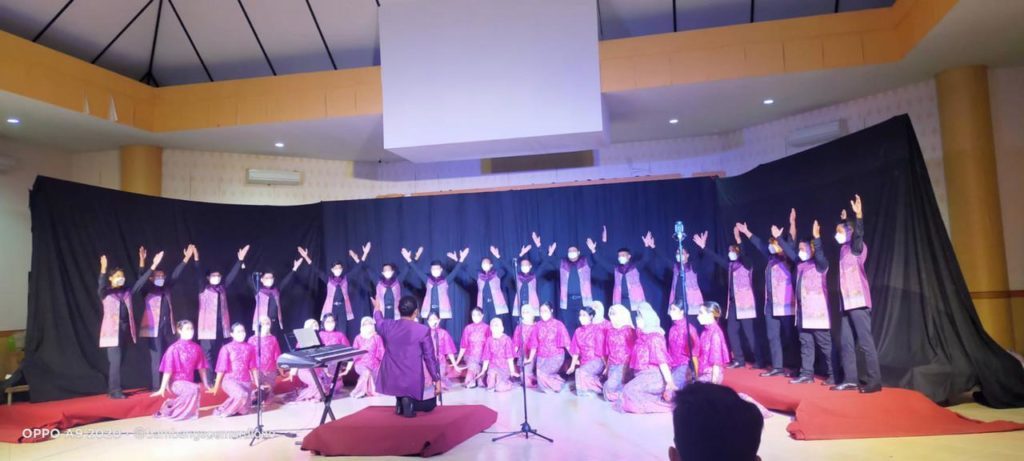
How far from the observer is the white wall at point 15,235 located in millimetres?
7750

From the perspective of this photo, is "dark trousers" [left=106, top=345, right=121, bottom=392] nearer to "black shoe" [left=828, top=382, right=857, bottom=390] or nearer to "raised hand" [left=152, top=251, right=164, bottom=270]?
"raised hand" [left=152, top=251, right=164, bottom=270]

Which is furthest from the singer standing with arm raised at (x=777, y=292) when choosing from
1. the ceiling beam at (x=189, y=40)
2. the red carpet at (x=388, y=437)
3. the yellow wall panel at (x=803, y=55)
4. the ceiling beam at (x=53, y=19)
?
the ceiling beam at (x=53, y=19)

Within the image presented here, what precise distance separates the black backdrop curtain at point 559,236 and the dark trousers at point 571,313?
335 millimetres

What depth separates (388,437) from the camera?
Answer: 4.66 m

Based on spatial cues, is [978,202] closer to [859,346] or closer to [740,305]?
[859,346]

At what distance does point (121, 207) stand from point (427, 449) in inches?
221

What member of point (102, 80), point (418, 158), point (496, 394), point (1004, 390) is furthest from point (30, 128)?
point (1004, 390)

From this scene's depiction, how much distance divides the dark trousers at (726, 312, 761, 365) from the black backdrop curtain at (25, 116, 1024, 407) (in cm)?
79

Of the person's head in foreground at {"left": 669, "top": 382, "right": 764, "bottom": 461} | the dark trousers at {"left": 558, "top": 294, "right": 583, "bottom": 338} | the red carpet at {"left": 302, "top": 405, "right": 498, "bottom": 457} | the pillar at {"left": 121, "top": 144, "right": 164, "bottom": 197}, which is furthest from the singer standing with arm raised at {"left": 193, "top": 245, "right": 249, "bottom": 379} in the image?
the person's head in foreground at {"left": 669, "top": 382, "right": 764, "bottom": 461}

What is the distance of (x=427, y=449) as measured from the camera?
4516 millimetres

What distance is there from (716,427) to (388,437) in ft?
11.6

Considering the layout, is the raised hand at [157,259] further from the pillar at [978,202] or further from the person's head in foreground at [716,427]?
the pillar at [978,202]

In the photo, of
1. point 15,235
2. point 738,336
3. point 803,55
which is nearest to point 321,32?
point 15,235

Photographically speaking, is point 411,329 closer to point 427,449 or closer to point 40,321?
point 427,449
